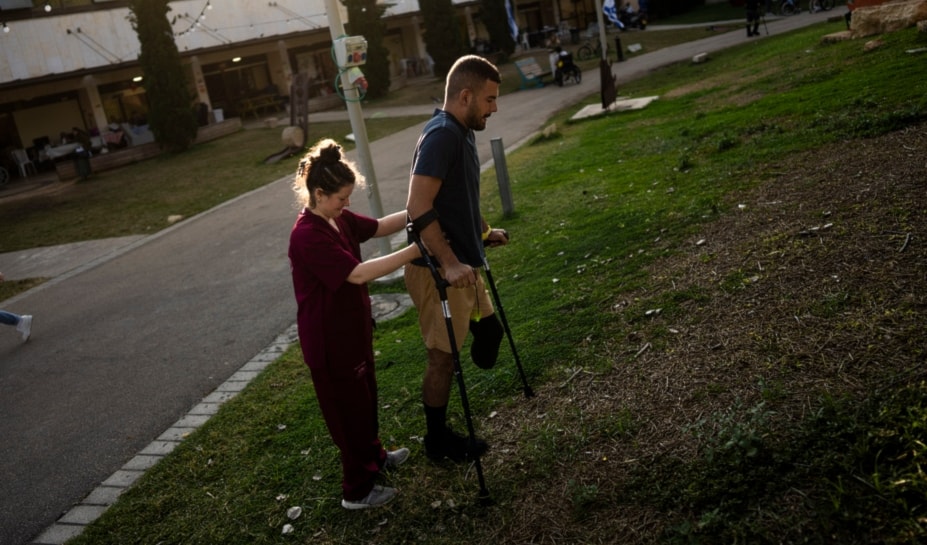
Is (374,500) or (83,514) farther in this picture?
(83,514)

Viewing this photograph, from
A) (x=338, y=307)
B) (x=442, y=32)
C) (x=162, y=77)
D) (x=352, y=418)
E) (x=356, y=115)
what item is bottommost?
(x=352, y=418)

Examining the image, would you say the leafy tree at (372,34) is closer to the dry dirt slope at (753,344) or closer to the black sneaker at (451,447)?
the dry dirt slope at (753,344)

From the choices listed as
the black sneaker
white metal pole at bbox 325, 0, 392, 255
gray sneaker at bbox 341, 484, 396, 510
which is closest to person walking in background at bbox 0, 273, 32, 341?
white metal pole at bbox 325, 0, 392, 255

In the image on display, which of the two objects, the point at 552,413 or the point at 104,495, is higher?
the point at 552,413

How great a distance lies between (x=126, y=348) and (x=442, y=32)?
96.2ft

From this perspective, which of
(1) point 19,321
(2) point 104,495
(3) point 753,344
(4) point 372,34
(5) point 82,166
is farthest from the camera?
(4) point 372,34

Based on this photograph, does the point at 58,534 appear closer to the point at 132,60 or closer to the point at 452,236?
the point at 452,236

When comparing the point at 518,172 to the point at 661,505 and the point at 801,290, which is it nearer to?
the point at 801,290

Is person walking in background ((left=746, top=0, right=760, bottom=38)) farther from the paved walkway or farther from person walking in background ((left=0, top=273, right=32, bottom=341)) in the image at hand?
person walking in background ((left=0, top=273, right=32, bottom=341))

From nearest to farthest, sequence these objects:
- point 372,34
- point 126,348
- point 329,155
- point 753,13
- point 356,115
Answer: point 329,155
point 356,115
point 126,348
point 753,13
point 372,34

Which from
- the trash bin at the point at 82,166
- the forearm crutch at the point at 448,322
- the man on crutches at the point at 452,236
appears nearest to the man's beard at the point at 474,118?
the man on crutches at the point at 452,236

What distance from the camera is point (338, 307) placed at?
12.3 ft

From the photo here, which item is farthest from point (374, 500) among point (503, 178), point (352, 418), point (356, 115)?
point (503, 178)

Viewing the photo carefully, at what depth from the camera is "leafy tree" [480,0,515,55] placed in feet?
123
